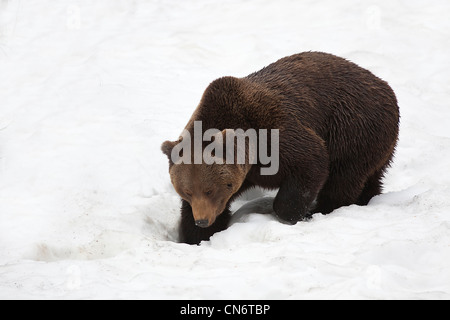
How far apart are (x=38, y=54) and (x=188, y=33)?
2.37 m

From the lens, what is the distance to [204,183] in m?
5.40

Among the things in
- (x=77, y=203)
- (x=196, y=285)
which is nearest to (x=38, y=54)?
(x=77, y=203)

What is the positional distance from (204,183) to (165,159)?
1.72 metres

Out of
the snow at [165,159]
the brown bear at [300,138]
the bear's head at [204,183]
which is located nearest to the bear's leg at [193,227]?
the brown bear at [300,138]

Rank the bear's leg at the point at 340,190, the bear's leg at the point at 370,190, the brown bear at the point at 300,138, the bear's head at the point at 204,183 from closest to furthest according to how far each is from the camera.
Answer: the bear's head at the point at 204,183, the brown bear at the point at 300,138, the bear's leg at the point at 340,190, the bear's leg at the point at 370,190

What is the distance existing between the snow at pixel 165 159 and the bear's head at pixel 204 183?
1.01ft

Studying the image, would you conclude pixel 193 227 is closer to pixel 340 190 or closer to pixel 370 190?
pixel 340 190

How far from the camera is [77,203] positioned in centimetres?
614

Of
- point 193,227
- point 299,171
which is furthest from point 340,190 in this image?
point 193,227

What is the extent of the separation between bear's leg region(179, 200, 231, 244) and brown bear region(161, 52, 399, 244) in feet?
0.03

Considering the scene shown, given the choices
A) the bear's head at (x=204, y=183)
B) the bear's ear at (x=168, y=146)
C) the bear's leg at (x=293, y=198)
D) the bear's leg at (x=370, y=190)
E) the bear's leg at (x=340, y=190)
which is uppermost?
the bear's ear at (x=168, y=146)

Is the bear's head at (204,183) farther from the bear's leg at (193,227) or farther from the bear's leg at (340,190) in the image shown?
the bear's leg at (340,190)

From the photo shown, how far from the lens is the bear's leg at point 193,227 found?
Result: 6114mm

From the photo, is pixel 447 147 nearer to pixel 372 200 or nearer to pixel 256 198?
pixel 372 200
